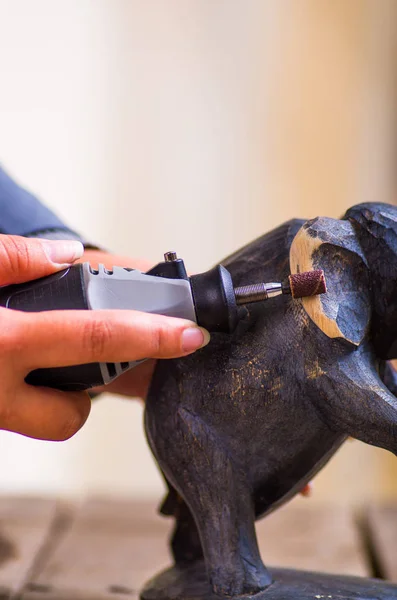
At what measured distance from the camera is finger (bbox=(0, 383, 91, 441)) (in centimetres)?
71

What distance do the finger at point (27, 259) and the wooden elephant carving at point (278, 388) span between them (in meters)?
0.16

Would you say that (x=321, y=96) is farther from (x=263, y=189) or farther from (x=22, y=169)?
(x=22, y=169)

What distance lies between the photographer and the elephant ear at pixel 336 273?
697 millimetres

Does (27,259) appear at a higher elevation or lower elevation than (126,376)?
higher

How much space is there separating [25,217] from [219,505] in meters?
0.52

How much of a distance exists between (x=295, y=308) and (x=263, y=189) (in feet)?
4.24

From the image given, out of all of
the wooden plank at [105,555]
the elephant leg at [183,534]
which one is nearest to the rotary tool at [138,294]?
the elephant leg at [183,534]

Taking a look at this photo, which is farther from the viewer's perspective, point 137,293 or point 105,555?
point 105,555

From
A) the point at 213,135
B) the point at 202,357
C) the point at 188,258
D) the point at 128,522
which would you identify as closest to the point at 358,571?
the point at 128,522

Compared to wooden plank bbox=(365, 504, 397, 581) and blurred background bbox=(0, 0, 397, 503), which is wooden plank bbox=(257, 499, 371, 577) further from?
blurred background bbox=(0, 0, 397, 503)

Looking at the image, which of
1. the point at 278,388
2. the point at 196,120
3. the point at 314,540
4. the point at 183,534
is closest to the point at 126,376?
the point at 183,534

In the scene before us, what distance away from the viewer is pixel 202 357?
0.76 m

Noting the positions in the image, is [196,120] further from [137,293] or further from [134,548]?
[137,293]

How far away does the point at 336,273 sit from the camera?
0.72 meters
